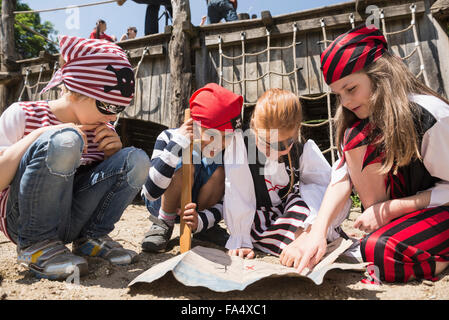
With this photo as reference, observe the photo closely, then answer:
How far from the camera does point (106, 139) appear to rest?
1494 mm

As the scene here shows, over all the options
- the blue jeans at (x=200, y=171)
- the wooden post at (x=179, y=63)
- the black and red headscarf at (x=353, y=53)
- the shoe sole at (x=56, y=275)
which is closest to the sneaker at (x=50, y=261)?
the shoe sole at (x=56, y=275)

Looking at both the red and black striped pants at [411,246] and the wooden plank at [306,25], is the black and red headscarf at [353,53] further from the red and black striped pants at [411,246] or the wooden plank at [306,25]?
the wooden plank at [306,25]

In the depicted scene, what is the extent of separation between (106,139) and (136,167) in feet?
0.59

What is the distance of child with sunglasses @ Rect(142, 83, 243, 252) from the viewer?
1695mm

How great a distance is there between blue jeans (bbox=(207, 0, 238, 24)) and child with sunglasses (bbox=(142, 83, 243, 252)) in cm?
301

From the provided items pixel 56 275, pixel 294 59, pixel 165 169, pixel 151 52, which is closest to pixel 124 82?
pixel 165 169

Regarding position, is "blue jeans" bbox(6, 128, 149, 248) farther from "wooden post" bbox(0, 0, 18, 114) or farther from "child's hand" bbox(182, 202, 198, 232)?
"wooden post" bbox(0, 0, 18, 114)

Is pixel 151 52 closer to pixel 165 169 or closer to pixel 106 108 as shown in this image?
pixel 165 169

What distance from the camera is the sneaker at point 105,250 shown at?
57.3 inches

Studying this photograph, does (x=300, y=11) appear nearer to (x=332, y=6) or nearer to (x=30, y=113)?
(x=332, y=6)

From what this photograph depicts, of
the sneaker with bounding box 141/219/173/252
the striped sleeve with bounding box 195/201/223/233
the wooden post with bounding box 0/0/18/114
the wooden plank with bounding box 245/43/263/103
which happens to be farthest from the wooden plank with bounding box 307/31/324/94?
Result: the wooden post with bounding box 0/0/18/114

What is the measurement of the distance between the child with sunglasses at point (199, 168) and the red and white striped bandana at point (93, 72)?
0.39m

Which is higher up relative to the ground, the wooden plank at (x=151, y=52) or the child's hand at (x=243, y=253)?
the wooden plank at (x=151, y=52)
